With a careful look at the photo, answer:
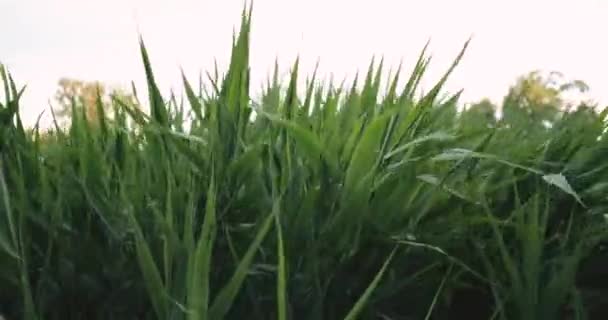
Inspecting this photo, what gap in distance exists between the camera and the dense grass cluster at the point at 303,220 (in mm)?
1375

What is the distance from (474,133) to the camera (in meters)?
1.69

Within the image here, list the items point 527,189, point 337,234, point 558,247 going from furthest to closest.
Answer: point 527,189, point 558,247, point 337,234

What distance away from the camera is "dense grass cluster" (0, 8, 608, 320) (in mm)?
1375

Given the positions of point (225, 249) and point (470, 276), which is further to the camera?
point (470, 276)

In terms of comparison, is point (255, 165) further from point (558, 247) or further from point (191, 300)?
point (558, 247)

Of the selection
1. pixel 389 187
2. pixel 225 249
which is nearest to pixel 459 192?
pixel 389 187

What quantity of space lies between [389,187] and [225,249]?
0.28 meters

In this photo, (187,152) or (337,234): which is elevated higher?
(187,152)

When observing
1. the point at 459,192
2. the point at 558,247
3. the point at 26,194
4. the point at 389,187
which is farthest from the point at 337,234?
the point at 26,194

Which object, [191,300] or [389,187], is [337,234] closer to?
[389,187]

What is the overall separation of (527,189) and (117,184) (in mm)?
731

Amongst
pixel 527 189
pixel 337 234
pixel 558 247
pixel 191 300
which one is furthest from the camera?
pixel 527 189

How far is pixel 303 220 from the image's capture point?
1.37 meters

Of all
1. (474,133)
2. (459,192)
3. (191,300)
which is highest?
(474,133)
